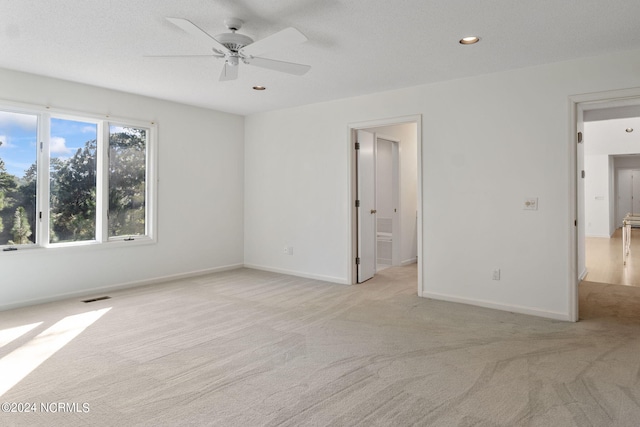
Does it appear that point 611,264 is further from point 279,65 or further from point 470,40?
point 279,65

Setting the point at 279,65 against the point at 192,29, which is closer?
the point at 192,29

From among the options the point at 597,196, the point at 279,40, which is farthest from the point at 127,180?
the point at 597,196

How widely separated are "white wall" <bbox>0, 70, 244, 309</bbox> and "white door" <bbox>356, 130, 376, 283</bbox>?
7.11 feet


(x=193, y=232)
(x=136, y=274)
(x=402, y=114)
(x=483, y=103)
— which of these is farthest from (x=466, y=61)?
(x=136, y=274)

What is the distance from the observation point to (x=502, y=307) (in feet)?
13.4

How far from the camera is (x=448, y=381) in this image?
2.50 m

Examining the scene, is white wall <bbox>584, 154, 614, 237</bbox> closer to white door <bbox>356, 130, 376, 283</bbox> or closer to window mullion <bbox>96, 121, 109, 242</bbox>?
white door <bbox>356, 130, 376, 283</bbox>

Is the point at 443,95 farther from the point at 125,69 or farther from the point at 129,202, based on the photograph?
the point at 129,202

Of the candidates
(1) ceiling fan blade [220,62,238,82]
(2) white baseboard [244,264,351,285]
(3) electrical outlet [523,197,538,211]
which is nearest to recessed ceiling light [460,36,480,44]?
(3) electrical outlet [523,197,538,211]

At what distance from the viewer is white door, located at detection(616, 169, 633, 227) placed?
559 inches

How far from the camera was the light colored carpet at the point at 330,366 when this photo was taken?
2.14 m

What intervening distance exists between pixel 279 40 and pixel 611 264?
22.3ft

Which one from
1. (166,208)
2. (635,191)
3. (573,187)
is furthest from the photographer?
(635,191)

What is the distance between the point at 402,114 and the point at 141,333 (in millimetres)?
3643
